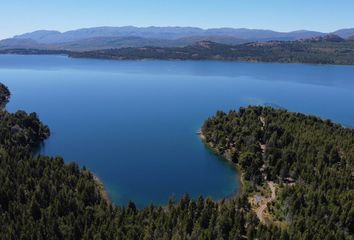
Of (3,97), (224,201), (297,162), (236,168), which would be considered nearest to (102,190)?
(224,201)

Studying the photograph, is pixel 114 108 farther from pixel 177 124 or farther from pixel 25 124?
pixel 25 124

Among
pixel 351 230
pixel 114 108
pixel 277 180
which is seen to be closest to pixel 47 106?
pixel 114 108

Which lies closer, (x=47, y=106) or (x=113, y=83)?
(x=47, y=106)

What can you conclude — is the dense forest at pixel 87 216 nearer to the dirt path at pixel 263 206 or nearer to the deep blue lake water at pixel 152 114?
the dirt path at pixel 263 206

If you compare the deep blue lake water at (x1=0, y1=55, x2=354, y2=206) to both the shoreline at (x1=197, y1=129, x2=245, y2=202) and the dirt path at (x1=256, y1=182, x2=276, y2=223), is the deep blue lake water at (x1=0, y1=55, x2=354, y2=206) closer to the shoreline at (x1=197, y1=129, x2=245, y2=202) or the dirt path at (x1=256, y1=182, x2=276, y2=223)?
the shoreline at (x1=197, y1=129, x2=245, y2=202)

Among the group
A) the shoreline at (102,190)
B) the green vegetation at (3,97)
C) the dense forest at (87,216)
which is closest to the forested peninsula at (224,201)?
the dense forest at (87,216)

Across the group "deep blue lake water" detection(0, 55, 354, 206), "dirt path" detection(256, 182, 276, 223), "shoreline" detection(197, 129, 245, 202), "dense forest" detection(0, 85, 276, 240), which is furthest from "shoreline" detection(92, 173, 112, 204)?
"dirt path" detection(256, 182, 276, 223)

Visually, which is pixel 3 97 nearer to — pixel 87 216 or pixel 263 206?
pixel 87 216
